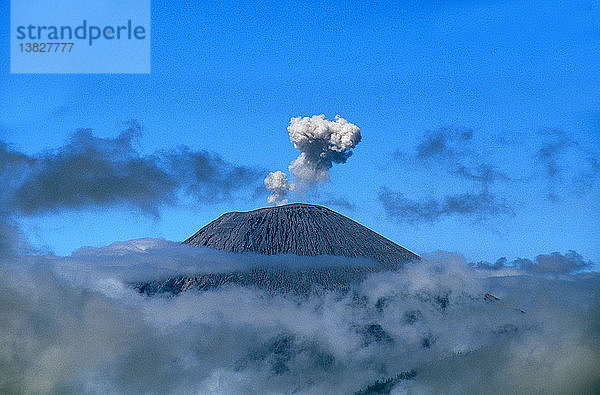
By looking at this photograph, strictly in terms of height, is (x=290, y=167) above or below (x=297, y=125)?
below
